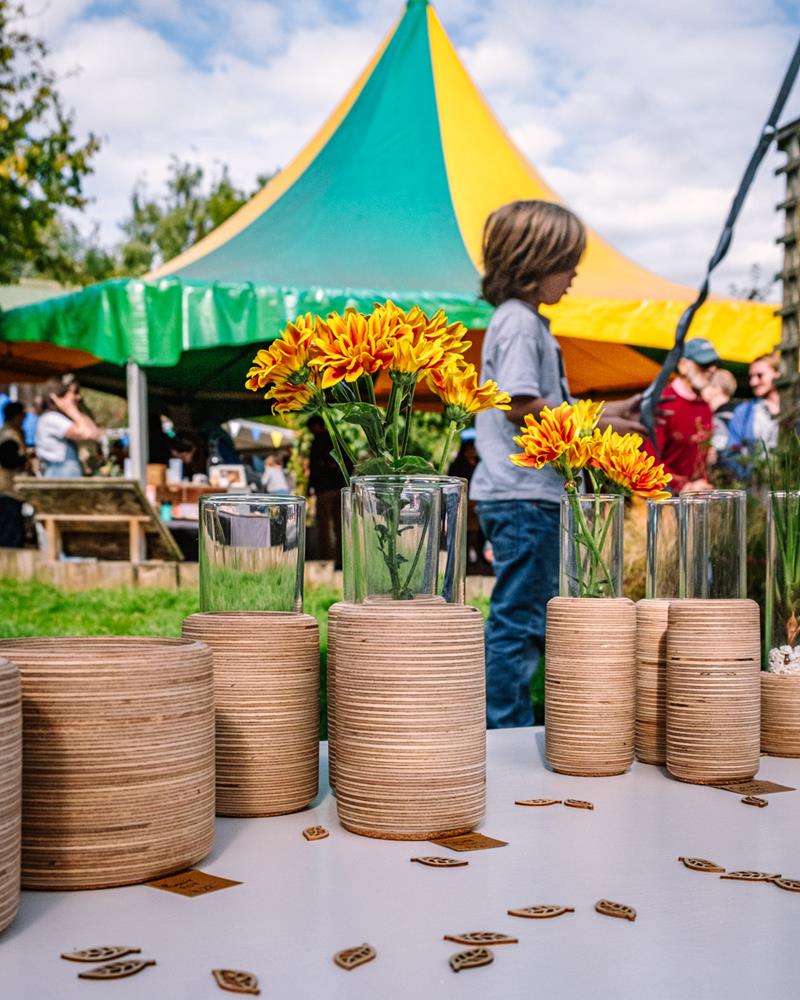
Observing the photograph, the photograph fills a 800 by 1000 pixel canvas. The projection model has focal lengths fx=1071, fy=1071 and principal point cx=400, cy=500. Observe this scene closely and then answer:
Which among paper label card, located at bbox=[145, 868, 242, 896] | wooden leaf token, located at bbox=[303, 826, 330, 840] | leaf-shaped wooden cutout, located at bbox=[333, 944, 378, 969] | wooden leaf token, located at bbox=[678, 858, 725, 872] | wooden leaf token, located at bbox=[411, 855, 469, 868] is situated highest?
leaf-shaped wooden cutout, located at bbox=[333, 944, 378, 969]

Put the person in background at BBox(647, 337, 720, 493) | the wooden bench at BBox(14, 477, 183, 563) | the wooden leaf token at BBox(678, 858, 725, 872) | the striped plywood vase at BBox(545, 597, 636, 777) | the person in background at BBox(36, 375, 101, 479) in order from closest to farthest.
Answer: the wooden leaf token at BBox(678, 858, 725, 872)
the striped plywood vase at BBox(545, 597, 636, 777)
the person in background at BBox(647, 337, 720, 493)
the wooden bench at BBox(14, 477, 183, 563)
the person in background at BBox(36, 375, 101, 479)

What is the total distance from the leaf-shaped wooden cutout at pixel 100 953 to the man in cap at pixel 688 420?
12.5ft

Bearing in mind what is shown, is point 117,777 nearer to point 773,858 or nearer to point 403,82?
point 773,858

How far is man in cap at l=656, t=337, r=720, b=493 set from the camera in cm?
449

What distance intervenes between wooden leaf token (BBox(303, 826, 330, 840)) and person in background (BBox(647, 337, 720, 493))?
138 inches

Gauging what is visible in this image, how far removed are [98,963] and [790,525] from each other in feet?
3.08


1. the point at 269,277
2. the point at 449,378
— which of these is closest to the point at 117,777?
the point at 449,378

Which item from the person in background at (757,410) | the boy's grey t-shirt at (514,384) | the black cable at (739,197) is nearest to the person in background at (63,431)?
the person in background at (757,410)

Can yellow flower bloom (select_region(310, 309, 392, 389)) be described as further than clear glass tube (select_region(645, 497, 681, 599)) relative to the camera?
No

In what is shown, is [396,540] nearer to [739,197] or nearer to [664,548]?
[664,548]

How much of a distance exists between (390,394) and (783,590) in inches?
23.4

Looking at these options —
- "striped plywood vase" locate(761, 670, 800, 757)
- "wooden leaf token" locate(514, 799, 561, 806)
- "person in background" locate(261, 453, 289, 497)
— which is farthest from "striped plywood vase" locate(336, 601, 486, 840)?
"person in background" locate(261, 453, 289, 497)

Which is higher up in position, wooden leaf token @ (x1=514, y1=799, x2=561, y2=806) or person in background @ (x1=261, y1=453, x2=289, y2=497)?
person in background @ (x1=261, y1=453, x2=289, y2=497)

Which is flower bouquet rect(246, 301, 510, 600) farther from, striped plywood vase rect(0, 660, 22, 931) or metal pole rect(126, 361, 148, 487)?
metal pole rect(126, 361, 148, 487)
